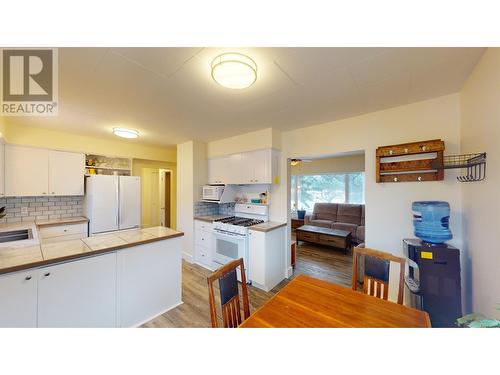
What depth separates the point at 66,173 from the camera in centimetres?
320

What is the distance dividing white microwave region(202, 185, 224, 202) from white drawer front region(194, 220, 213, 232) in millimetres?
466

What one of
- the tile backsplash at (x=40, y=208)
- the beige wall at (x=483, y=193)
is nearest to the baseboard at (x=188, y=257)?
the tile backsplash at (x=40, y=208)

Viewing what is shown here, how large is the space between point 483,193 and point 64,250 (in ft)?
11.1

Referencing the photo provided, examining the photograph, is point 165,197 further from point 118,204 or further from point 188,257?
point 188,257

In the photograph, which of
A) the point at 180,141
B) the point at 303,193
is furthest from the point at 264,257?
the point at 303,193

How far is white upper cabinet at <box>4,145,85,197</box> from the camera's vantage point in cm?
274

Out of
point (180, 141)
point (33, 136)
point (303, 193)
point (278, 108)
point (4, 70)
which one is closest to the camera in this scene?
point (4, 70)

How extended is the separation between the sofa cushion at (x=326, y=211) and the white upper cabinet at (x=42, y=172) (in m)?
5.80

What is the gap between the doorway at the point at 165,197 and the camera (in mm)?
5289

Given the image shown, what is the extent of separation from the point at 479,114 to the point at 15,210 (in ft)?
19.2

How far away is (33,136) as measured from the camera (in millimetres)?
2928

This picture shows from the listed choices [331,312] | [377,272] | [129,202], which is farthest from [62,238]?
[377,272]
